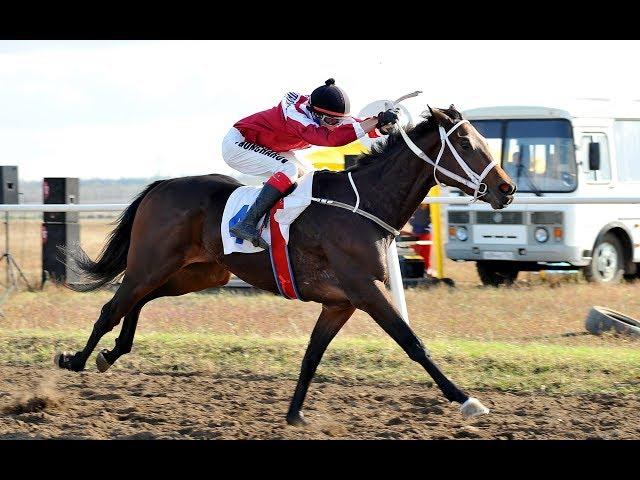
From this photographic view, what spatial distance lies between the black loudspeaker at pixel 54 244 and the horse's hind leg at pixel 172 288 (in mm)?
5930

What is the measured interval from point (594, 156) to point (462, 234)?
7.60 feet

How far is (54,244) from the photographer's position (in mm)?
13922

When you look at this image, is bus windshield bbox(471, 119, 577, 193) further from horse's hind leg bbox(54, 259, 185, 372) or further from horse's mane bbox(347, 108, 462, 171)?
horse's hind leg bbox(54, 259, 185, 372)

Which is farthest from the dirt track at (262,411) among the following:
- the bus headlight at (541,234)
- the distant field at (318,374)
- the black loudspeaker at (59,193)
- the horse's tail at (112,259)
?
the bus headlight at (541,234)

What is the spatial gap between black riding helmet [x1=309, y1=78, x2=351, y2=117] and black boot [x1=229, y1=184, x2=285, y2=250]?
637 mm

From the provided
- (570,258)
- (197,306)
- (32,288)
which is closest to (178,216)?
(197,306)

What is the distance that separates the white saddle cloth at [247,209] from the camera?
277 inches

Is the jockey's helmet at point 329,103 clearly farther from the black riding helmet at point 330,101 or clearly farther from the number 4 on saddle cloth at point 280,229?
the number 4 on saddle cloth at point 280,229

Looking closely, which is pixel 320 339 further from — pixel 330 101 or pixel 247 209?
pixel 330 101

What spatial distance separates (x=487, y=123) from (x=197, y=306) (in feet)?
19.6

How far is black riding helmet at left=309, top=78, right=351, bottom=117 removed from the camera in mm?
6969

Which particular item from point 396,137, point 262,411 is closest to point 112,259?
point 262,411

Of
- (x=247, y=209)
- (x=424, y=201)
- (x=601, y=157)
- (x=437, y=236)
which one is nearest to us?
(x=247, y=209)

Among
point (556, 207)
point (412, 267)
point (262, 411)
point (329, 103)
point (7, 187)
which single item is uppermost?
point (329, 103)
